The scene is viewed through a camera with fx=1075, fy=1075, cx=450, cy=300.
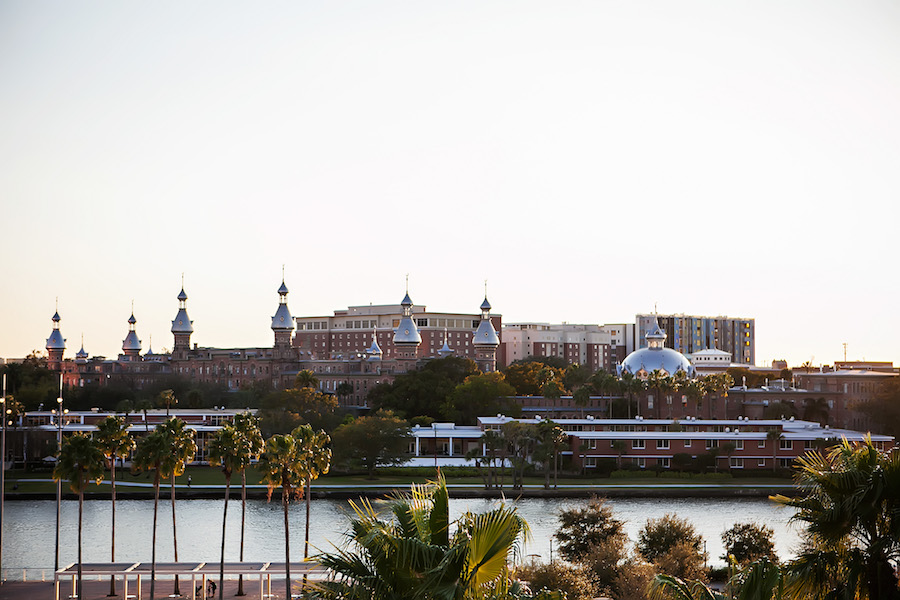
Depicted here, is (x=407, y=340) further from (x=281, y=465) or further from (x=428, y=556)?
(x=428, y=556)

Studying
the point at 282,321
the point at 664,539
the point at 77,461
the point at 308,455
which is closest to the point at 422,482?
the point at 308,455

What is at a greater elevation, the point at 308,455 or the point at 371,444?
the point at 308,455

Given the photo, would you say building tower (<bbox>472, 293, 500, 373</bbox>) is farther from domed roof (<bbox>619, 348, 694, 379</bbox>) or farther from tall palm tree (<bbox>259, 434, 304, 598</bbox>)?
tall palm tree (<bbox>259, 434, 304, 598</bbox>)

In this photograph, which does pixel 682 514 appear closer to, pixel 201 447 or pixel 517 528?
pixel 201 447

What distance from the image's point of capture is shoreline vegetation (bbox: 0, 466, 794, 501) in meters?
66.2

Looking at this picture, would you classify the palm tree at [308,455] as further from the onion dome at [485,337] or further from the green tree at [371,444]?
the onion dome at [485,337]

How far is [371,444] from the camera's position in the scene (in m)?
74.2

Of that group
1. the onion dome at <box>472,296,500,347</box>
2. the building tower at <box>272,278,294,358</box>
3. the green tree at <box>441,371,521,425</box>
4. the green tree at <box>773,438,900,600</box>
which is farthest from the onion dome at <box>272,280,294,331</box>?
the green tree at <box>773,438,900,600</box>

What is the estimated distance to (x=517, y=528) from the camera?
34.4ft

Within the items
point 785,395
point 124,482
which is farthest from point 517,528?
point 785,395

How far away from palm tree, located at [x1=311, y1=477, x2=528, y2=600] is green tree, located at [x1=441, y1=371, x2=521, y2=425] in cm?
8524

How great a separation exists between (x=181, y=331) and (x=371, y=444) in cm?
6396

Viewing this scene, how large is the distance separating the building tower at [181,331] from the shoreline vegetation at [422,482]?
180 feet

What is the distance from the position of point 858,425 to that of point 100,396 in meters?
74.0
